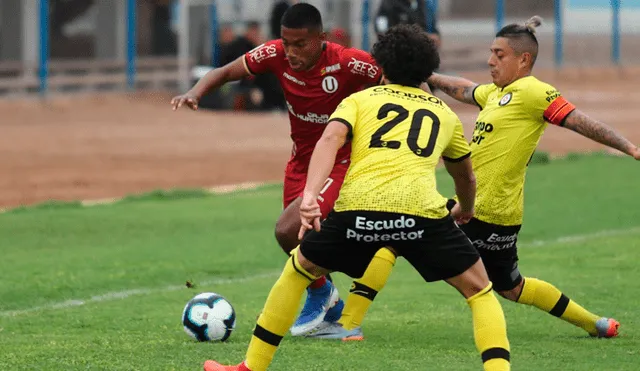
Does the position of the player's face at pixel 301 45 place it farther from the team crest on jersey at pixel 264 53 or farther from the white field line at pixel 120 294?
the white field line at pixel 120 294

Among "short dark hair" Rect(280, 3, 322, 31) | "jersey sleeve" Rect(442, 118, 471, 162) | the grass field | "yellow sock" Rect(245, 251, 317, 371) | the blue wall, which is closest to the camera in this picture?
"yellow sock" Rect(245, 251, 317, 371)

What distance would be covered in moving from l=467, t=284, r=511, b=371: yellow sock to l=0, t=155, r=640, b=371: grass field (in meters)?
0.85

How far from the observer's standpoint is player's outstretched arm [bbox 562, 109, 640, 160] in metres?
6.85

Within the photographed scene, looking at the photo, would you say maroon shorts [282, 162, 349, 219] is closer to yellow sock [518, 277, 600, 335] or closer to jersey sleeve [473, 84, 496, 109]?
jersey sleeve [473, 84, 496, 109]

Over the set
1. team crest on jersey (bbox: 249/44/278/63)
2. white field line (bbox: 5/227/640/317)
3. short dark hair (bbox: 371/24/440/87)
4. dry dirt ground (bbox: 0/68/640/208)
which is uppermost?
short dark hair (bbox: 371/24/440/87)

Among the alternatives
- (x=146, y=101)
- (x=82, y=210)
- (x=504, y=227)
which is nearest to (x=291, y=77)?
(x=504, y=227)

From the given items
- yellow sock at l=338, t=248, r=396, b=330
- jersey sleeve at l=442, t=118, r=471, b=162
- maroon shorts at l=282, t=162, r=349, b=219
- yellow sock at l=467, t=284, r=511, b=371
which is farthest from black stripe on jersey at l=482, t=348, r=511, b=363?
maroon shorts at l=282, t=162, r=349, b=219

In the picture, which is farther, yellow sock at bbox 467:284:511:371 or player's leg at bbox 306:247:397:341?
player's leg at bbox 306:247:397:341

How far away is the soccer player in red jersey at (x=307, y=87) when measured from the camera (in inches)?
304

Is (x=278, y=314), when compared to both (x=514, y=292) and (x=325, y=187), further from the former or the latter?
(x=514, y=292)

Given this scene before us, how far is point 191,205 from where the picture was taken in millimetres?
15133

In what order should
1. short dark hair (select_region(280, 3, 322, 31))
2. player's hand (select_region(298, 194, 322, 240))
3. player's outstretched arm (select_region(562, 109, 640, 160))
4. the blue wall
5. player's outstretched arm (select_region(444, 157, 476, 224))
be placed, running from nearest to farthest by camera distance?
1. player's hand (select_region(298, 194, 322, 240))
2. player's outstretched arm (select_region(444, 157, 476, 224))
3. player's outstretched arm (select_region(562, 109, 640, 160))
4. short dark hair (select_region(280, 3, 322, 31))
5. the blue wall

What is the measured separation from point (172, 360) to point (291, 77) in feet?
6.80

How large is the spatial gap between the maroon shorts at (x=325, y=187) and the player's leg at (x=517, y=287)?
2.68 ft
